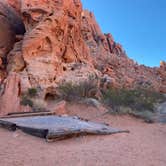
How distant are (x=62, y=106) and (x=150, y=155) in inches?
268

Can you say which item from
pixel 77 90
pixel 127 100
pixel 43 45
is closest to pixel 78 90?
pixel 77 90

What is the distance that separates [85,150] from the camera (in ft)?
18.8

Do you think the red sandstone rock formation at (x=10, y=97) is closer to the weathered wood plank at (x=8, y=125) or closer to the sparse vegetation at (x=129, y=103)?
the weathered wood plank at (x=8, y=125)

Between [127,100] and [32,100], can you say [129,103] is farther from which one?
[32,100]

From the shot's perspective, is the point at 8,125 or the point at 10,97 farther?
the point at 10,97

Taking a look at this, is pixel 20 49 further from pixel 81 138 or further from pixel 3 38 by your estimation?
pixel 81 138

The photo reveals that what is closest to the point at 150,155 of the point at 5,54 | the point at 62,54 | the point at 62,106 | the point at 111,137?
the point at 111,137

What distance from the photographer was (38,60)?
15.1 m

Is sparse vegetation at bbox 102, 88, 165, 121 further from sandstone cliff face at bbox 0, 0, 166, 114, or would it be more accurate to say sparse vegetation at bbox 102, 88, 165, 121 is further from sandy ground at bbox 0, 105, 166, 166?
sandy ground at bbox 0, 105, 166, 166

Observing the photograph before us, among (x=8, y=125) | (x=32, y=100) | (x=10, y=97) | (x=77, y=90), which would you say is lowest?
(x=8, y=125)

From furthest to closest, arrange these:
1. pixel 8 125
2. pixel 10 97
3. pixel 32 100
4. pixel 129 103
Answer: pixel 129 103
pixel 32 100
pixel 10 97
pixel 8 125

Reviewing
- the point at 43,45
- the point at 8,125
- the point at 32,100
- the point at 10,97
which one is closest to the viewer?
the point at 8,125

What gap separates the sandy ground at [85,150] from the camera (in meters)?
4.83

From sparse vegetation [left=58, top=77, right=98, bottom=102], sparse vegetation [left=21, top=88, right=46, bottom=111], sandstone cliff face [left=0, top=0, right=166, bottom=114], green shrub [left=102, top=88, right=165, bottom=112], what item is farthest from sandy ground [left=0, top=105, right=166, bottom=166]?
sandstone cliff face [left=0, top=0, right=166, bottom=114]
